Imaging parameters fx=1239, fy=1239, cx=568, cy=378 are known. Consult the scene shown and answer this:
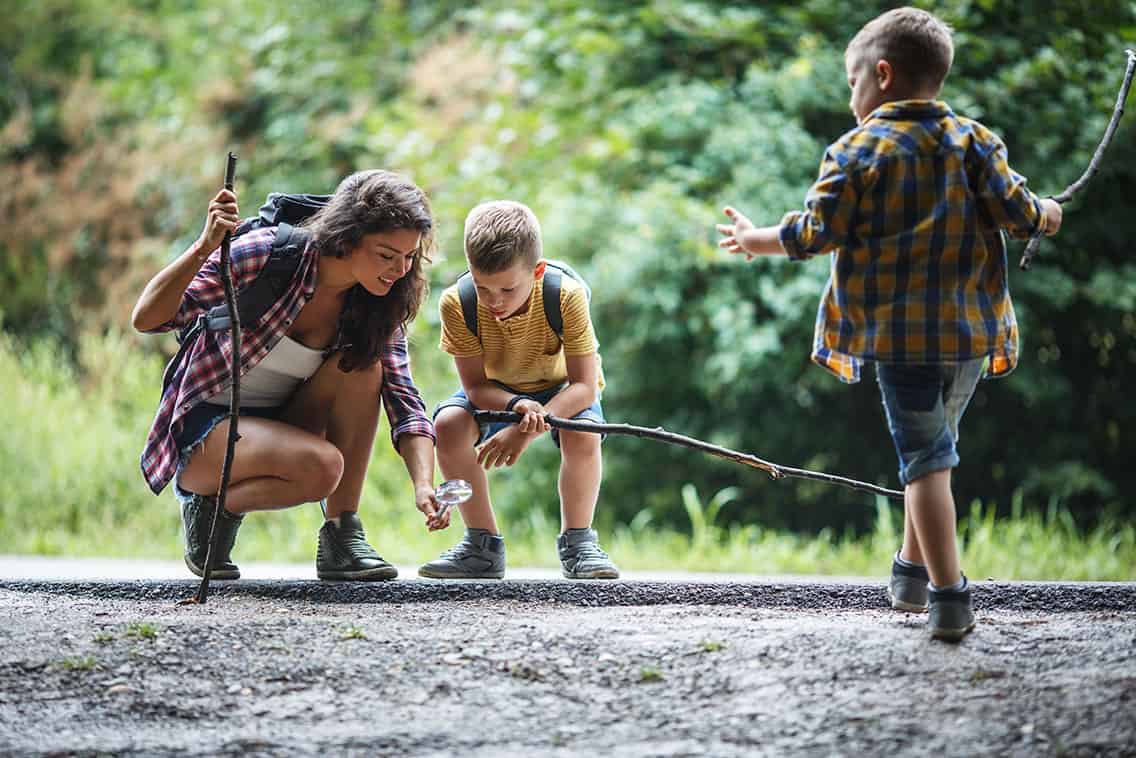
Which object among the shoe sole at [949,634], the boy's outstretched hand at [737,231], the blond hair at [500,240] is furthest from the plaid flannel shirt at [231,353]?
the shoe sole at [949,634]

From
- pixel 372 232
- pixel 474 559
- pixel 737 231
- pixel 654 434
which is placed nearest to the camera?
pixel 737 231

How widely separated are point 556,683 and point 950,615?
804 millimetres

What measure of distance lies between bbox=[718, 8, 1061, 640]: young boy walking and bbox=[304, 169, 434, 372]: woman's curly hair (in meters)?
1.06

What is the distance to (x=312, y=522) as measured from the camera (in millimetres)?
6777

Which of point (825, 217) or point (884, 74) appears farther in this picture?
point (884, 74)

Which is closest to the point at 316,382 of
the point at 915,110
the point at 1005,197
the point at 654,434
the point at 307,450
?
the point at 307,450

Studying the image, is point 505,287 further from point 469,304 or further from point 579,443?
point 579,443

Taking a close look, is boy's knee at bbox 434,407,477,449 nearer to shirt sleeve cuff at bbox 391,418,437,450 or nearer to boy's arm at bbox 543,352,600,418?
shirt sleeve cuff at bbox 391,418,437,450

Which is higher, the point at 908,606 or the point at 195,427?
the point at 195,427

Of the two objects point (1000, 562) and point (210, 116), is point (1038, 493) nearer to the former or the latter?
point (1000, 562)

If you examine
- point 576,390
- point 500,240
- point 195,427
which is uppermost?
point 500,240

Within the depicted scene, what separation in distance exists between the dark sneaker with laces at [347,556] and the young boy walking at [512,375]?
0.15 m

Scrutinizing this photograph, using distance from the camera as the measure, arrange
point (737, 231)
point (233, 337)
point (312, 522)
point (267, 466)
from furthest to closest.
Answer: point (312, 522)
point (267, 466)
point (233, 337)
point (737, 231)

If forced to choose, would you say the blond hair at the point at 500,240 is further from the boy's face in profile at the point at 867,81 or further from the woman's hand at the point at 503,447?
the boy's face in profile at the point at 867,81
